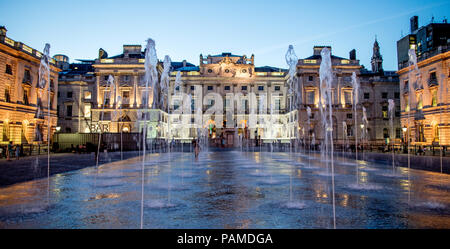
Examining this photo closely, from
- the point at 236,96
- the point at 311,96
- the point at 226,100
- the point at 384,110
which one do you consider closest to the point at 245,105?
the point at 236,96

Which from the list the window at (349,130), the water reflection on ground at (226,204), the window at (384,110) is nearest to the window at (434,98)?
the window at (349,130)

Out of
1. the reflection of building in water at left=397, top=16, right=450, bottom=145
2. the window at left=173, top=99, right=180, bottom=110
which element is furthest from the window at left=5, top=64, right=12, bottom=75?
the reflection of building in water at left=397, top=16, right=450, bottom=145

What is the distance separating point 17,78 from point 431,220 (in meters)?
39.7

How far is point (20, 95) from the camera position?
1298 inches

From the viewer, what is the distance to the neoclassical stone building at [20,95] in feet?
99.5

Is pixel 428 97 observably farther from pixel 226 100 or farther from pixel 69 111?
pixel 69 111

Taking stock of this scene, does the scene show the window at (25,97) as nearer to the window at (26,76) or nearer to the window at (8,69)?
the window at (26,76)

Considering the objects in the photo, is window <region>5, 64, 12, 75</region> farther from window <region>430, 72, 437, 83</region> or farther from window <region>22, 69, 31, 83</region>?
window <region>430, 72, 437, 83</region>

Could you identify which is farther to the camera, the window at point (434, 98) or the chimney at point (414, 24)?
the chimney at point (414, 24)

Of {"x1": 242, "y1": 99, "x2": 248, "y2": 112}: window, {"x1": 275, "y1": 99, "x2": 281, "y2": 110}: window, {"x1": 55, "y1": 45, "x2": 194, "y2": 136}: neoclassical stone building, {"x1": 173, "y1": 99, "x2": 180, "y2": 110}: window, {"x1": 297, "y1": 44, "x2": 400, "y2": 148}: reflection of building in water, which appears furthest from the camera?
{"x1": 275, "y1": 99, "x2": 281, "y2": 110}: window

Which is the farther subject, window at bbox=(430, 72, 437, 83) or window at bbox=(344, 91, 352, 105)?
window at bbox=(344, 91, 352, 105)

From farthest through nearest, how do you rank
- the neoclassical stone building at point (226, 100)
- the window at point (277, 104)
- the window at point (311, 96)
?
the window at point (277, 104)
the window at point (311, 96)
the neoclassical stone building at point (226, 100)

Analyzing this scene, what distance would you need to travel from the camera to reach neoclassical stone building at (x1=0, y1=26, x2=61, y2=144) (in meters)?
30.3

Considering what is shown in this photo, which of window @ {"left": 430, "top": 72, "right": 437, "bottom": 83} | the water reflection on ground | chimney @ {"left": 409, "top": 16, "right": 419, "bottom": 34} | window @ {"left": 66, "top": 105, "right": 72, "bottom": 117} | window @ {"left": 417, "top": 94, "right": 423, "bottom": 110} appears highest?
chimney @ {"left": 409, "top": 16, "right": 419, "bottom": 34}
